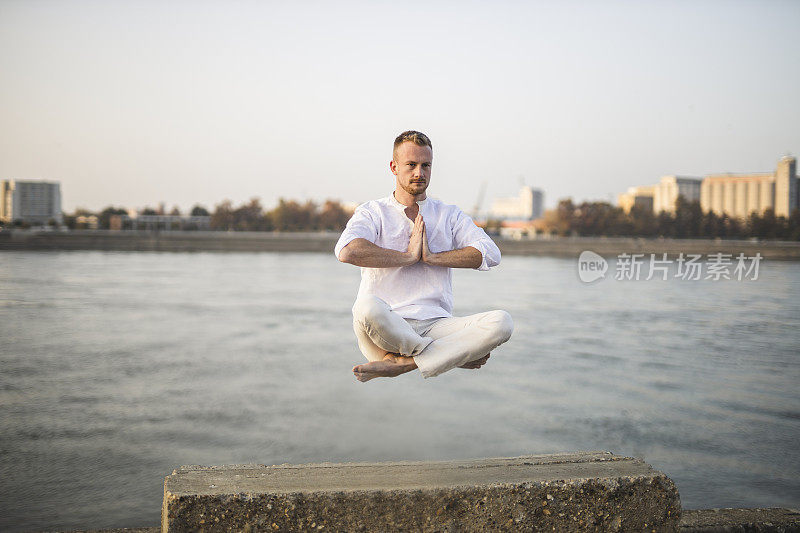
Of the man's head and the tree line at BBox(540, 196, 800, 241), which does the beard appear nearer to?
the man's head

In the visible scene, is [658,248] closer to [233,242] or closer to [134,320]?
[233,242]

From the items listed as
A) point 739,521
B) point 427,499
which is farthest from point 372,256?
point 739,521

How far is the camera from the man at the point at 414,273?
192 inches

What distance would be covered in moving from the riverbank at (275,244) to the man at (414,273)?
127 m

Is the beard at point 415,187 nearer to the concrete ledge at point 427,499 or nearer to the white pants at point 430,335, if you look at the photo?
the white pants at point 430,335

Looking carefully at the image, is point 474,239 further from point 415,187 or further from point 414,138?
point 414,138

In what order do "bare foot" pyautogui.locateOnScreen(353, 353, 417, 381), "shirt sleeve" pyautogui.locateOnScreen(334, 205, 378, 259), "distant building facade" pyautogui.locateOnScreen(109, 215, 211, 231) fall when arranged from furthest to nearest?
"distant building facade" pyautogui.locateOnScreen(109, 215, 211, 231), "bare foot" pyautogui.locateOnScreen(353, 353, 417, 381), "shirt sleeve" pyautogui.locateOnScreen(334, 205, 378, 259)

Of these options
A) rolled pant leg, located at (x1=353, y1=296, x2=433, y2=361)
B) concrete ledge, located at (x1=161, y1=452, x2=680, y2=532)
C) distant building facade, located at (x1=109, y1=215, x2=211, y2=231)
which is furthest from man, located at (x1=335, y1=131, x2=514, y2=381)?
distant building facade, located at (x1=109, y1=215, x2=211, y2=231)

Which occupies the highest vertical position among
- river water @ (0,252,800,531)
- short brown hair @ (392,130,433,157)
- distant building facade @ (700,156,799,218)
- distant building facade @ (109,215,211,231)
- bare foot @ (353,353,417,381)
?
distant building facade @ (700,156,799,218)

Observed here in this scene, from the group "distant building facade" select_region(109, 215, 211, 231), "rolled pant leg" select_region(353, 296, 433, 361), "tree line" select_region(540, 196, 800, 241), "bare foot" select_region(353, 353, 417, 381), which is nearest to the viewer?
"rolled pant leg" select_region(353, 296, 433, 361)

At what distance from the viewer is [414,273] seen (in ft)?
16.9

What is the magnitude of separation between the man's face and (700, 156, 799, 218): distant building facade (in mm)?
158323

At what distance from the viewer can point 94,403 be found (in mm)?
53500

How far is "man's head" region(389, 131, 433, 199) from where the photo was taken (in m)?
4.83
